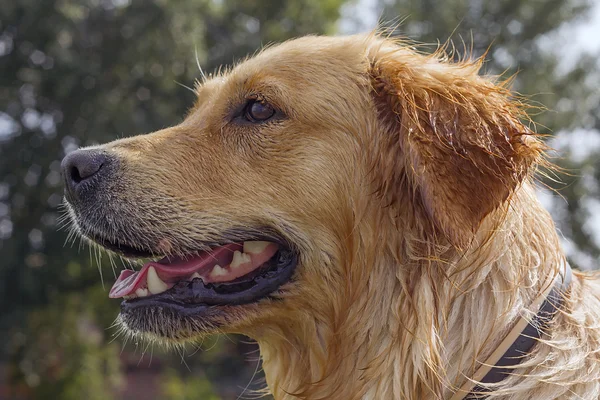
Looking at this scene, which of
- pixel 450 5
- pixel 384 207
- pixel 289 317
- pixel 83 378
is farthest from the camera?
pixel 450 5

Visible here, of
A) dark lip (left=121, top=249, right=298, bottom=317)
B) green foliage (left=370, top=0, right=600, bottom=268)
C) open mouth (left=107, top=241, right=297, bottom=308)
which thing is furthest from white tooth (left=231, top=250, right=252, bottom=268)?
green foliage (left=370, top=0, right=600, bottom=268)

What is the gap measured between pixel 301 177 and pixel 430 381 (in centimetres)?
109

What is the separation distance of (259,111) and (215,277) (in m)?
0.85

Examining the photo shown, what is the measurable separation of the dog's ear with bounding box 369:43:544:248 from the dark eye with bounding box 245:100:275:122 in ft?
1.88

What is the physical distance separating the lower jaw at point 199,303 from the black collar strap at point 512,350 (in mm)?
999

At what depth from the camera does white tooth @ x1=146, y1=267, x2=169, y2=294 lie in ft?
11.4

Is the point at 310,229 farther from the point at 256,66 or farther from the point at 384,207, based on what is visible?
Result: the point at 256,66

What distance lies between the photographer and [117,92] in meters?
20.8

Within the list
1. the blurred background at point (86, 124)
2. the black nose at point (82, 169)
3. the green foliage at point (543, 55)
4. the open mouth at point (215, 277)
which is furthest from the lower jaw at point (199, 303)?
the green foliage at point (543, 55)

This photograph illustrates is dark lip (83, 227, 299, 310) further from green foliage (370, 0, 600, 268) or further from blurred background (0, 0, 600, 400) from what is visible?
green foliage (370, 0, 600, 268)

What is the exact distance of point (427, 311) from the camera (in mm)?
3002

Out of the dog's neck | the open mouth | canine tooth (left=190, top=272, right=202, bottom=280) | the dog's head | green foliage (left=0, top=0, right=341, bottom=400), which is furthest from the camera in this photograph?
green foliage (left=0, top=0, right=341, bottom=400)

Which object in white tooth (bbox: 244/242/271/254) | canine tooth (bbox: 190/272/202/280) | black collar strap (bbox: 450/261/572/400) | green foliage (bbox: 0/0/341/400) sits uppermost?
black collar strap (bbox: 450/261/572/400)

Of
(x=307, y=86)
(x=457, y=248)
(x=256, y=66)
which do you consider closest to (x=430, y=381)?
(x=457, y=248)
